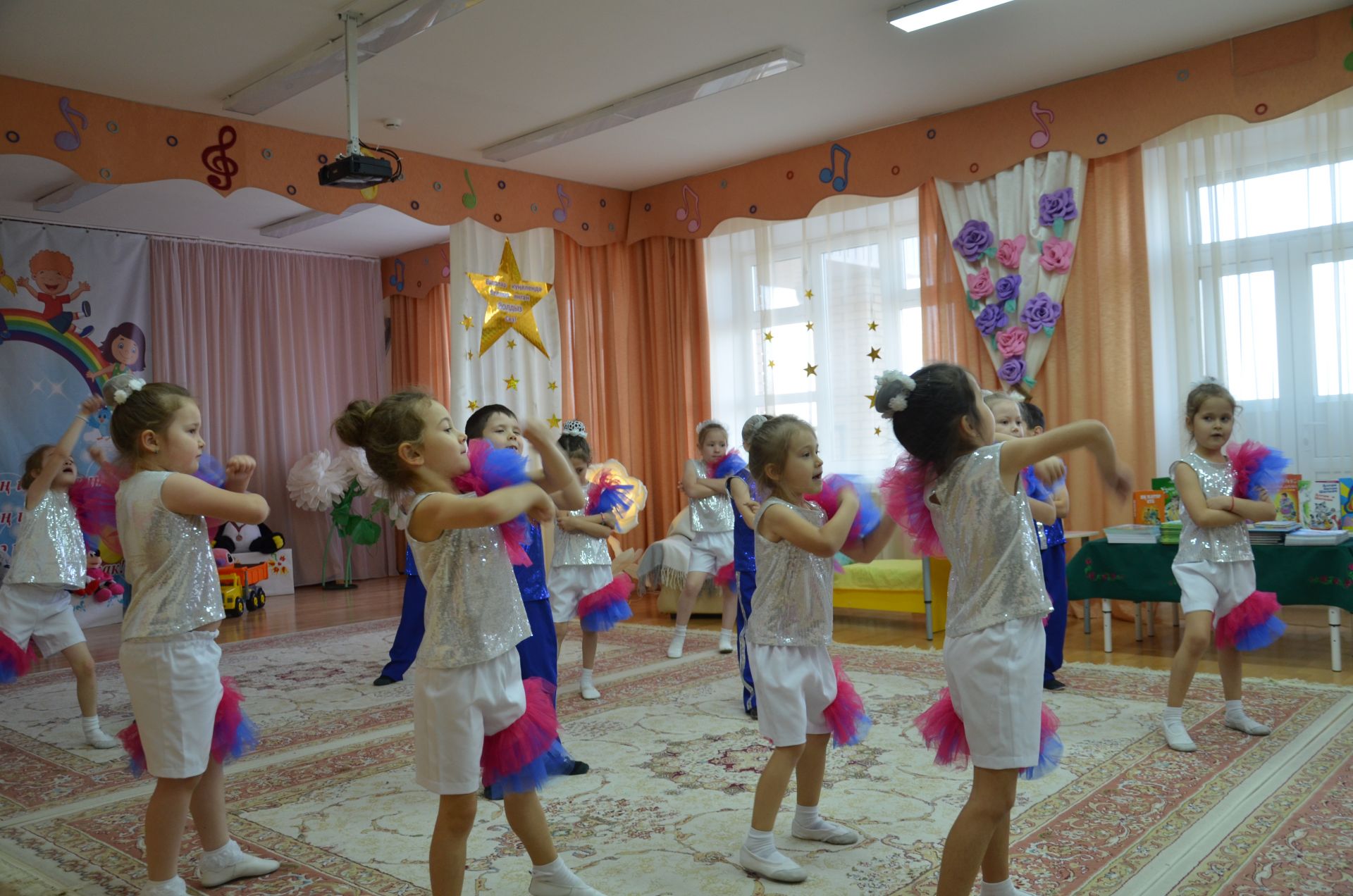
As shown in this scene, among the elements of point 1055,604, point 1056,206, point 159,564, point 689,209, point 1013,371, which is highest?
point 689,209

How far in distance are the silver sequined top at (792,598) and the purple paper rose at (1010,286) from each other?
4.21m

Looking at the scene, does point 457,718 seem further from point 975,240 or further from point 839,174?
point 839,174

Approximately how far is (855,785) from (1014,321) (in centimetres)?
401

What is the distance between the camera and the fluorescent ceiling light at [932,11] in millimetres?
4883

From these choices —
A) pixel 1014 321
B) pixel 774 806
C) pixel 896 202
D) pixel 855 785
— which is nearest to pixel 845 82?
pixel 896 202

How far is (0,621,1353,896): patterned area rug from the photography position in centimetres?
259

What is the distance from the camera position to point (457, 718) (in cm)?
214

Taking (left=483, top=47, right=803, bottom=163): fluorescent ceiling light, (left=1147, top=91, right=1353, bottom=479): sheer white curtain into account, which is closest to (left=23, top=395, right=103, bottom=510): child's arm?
(left=483, top=47, right=803, bottom=163): fluorescent ceiling light

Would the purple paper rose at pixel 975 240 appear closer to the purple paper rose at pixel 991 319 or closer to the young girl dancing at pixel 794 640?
the purple paper rose at pixel 991 319

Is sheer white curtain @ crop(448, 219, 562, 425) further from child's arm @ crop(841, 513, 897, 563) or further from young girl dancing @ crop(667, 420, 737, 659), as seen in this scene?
child's arm @ crop(841, 513, 897, 563)

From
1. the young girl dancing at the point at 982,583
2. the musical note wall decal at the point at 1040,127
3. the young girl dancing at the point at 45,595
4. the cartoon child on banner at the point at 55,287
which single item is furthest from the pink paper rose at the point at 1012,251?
the cartoon child on banner at the point at 55,287

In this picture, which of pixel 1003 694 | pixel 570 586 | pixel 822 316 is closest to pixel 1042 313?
pixel 822 316

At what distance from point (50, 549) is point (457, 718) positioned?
3.00m

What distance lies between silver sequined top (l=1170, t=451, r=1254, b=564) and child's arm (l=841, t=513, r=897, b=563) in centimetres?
170
